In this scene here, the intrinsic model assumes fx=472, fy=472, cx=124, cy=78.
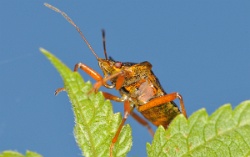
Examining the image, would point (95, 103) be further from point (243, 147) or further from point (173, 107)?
point (173, 107)

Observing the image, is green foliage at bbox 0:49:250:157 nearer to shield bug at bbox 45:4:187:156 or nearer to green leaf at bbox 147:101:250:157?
green leaf at bbox 147:101:250:157

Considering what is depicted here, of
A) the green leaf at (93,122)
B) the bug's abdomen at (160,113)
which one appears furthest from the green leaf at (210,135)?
the bug's abdomen at (160,113)

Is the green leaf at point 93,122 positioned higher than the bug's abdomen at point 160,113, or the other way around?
the bug's abdomen at point 160,113

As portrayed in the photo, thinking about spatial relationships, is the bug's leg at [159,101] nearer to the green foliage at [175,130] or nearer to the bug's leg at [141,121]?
the bug's leg at [141,121]

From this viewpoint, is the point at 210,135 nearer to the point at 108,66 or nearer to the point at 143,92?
the point at 108,66

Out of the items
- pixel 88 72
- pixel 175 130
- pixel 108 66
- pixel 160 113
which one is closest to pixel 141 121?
pixel 160 113

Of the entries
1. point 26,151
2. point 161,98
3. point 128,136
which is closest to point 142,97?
point 161,98
